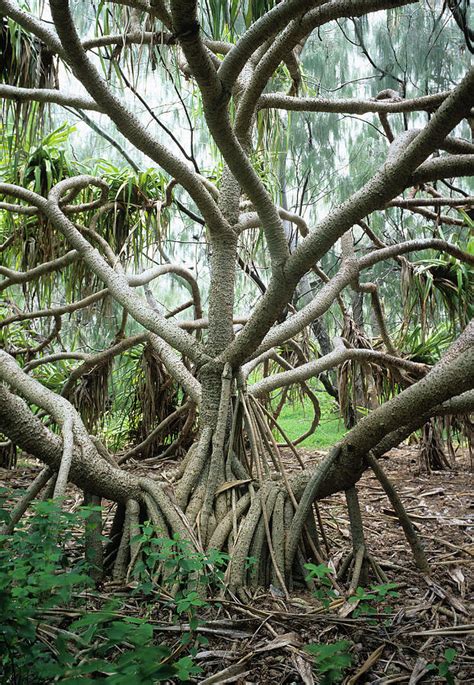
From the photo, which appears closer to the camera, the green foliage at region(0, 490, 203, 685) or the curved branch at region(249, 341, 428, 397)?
the green foliage at region(0, 490, 203, 685)

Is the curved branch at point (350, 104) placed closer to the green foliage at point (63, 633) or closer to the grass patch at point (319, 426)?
the green foliage at point (63, 633)

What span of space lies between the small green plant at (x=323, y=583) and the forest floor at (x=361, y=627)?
0.04 metres

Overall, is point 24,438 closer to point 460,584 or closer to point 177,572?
point 177,572

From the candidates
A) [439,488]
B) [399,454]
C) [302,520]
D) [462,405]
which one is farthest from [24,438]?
[399,454]

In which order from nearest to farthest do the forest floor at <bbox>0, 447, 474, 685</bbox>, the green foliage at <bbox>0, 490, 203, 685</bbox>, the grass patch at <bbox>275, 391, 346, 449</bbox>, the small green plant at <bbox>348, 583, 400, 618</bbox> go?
the green foliage at <bbox>0, 490, 203, 685</bbox>, the forest floor at <bbox>0, 447, 474, 685</bbox>, the small green plant at <bbox>348, 583, 400, 618</bbox>, the grass patch at <bbox>275, 391, 346, 449</bbox>

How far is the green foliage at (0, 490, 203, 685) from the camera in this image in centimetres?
98

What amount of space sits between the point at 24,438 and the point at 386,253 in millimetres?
1922

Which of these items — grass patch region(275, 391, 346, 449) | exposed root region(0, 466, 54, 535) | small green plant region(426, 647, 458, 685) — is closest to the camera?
small green plant region(426, 647, 458, 685)

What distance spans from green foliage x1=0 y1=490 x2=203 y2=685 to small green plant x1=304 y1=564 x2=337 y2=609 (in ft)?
0.93

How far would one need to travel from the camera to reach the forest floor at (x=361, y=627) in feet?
4.97

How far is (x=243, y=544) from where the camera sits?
2.06 metres

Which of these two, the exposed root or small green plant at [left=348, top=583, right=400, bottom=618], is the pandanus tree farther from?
small green plant at [left=348, top=583, right=400, bottom=618]

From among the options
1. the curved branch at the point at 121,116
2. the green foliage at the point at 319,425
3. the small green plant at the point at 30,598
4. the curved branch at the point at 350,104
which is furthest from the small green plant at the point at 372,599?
the green foliage at the point at 319,425

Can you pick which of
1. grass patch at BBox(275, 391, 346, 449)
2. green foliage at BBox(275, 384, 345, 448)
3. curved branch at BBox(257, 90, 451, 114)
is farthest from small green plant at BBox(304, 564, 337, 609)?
green foliage at BBox(275, 384, 345, 448)
